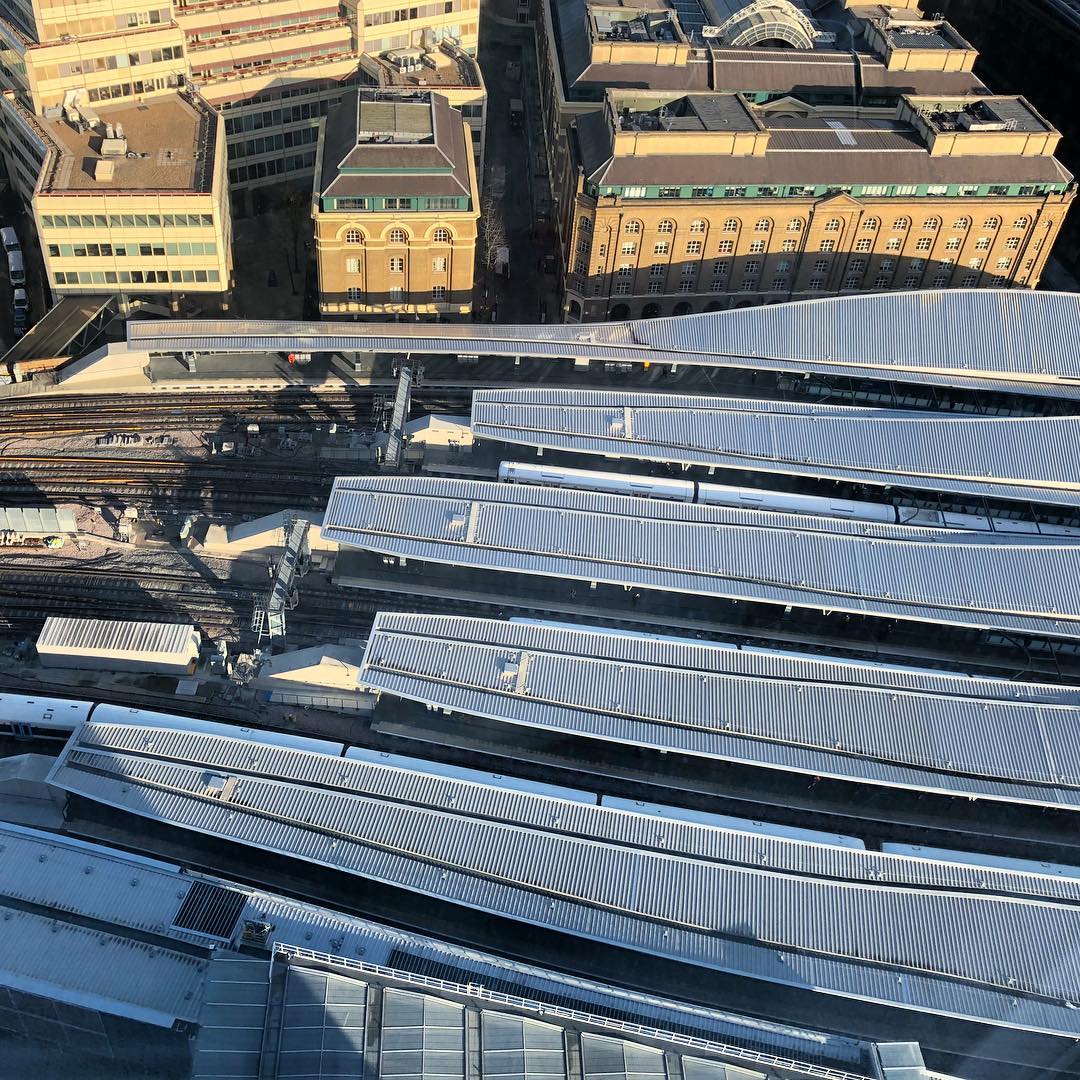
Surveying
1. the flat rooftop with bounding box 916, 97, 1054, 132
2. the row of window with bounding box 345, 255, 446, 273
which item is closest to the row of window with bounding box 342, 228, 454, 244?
the row of window with bounding box 345, 255, 446, 273

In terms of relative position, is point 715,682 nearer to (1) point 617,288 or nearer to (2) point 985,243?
(1) point 617,288

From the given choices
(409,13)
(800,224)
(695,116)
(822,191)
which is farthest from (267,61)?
(822,191)

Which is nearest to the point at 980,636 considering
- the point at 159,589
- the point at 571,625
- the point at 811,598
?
the point at 811,598

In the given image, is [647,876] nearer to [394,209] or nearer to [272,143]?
[394,209]

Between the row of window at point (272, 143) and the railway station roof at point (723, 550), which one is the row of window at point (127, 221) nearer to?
the row of window at point (272, 143)

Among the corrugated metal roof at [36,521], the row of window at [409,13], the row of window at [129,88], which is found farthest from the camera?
the row of window at [409,13]

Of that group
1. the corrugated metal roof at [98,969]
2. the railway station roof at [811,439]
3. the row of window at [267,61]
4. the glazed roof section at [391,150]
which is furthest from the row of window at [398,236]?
the corrugated metal roof at [98,969]
